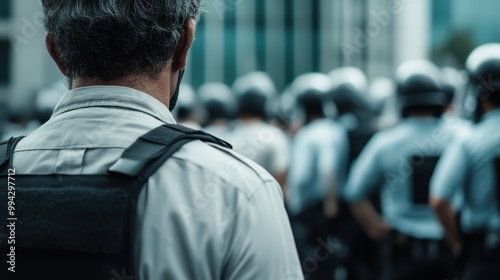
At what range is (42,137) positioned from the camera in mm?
1816

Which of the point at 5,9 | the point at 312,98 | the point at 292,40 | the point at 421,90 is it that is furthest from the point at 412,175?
the point at 292,40

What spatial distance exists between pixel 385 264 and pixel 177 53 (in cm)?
498

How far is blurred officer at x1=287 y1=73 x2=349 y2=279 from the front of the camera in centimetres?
773

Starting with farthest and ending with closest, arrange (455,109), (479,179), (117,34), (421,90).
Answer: (455,109), (421,90), (479,179), (117,34)

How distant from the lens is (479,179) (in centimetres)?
480

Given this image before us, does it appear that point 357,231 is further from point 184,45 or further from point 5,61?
point 5,61

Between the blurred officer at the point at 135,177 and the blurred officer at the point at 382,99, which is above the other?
the blurred officer at the point at 135,177

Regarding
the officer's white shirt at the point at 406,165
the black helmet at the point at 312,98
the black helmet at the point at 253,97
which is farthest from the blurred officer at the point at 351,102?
the officer's white shirt at the point at 406,165

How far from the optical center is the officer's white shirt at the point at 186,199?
1627mm

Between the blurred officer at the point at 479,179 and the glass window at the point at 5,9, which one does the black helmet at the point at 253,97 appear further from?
the glass window at the point at 5,9

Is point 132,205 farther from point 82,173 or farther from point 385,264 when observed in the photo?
point 385,264

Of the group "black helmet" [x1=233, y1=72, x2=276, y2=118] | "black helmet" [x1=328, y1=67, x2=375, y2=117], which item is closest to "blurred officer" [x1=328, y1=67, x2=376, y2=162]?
"black helmet" [x1=328, y1=67, x2=375, y2=117]

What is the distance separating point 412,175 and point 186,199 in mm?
4581

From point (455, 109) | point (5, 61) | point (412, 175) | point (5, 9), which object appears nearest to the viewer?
point (412, 175)
